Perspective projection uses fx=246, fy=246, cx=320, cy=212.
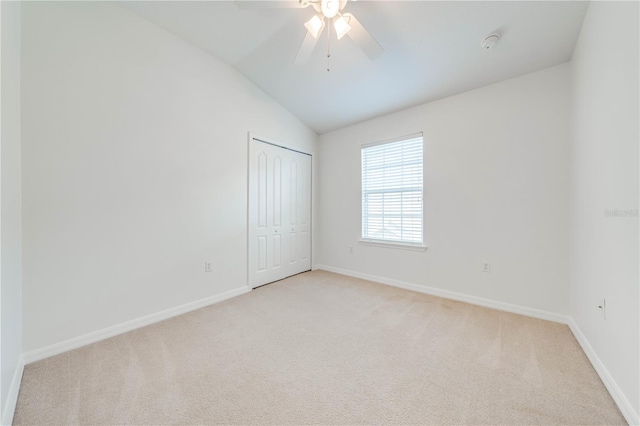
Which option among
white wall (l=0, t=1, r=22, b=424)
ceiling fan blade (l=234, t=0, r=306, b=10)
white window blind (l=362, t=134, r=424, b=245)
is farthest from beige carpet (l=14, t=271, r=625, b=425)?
ceiling fan blade (l=234, t=0, r=306, b=10)

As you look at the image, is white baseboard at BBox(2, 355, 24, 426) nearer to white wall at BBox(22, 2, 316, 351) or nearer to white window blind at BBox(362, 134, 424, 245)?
white wall at BBox(22, 2, 316, 351)

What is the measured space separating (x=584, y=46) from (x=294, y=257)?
4.01 meters

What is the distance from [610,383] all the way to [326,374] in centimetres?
175

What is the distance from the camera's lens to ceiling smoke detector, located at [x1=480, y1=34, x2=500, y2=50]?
2.16m

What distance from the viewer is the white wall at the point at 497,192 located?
247 centimetres

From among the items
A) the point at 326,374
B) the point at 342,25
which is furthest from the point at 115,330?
the point at 342,25

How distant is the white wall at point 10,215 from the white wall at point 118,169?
132 mm

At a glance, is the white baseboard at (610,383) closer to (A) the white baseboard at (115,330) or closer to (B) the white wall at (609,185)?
(B) the white wall at (609,185)

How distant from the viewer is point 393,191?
368cm

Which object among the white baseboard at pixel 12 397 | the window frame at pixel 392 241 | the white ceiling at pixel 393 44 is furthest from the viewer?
the window frame at pixel 392 241

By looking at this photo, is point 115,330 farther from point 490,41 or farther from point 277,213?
point 490,41

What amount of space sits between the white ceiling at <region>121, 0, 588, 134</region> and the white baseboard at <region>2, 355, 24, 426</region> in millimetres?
3111

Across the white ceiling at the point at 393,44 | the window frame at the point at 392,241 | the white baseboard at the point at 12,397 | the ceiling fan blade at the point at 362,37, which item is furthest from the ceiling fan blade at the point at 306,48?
the white baseboard at the point at 12,397

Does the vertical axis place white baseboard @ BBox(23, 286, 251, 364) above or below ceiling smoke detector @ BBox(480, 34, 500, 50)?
below
